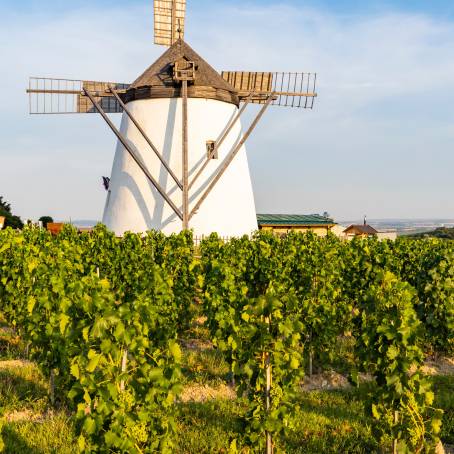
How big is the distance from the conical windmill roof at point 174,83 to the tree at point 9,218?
93.2 feet

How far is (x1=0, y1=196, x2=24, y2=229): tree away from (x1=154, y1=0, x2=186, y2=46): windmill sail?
26497 millimetres

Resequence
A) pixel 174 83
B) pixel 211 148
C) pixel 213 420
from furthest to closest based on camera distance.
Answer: pixel 211 148 < pixel 174 83 < pixel 213 420

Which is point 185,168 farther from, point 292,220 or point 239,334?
point 292,220

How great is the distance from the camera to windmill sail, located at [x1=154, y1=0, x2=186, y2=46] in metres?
28.4

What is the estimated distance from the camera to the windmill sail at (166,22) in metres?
28.4

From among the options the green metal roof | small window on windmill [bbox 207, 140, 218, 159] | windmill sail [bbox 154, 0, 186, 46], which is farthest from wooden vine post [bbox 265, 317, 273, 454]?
the green metal roof

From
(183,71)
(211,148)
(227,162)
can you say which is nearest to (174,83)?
(183,71)

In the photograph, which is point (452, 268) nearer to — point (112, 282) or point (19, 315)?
point (112, 282)

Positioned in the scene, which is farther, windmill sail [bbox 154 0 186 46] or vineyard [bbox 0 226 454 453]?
windmill sail [bbox 154 0 186 46]

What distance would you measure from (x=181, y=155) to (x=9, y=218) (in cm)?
3241

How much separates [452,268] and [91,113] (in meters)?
22.5

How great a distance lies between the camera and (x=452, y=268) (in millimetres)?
12359

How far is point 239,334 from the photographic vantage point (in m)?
7.02

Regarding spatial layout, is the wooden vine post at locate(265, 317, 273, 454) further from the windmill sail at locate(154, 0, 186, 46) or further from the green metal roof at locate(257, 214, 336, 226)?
the green metal roof at locate(257, 214, 336, 226)
